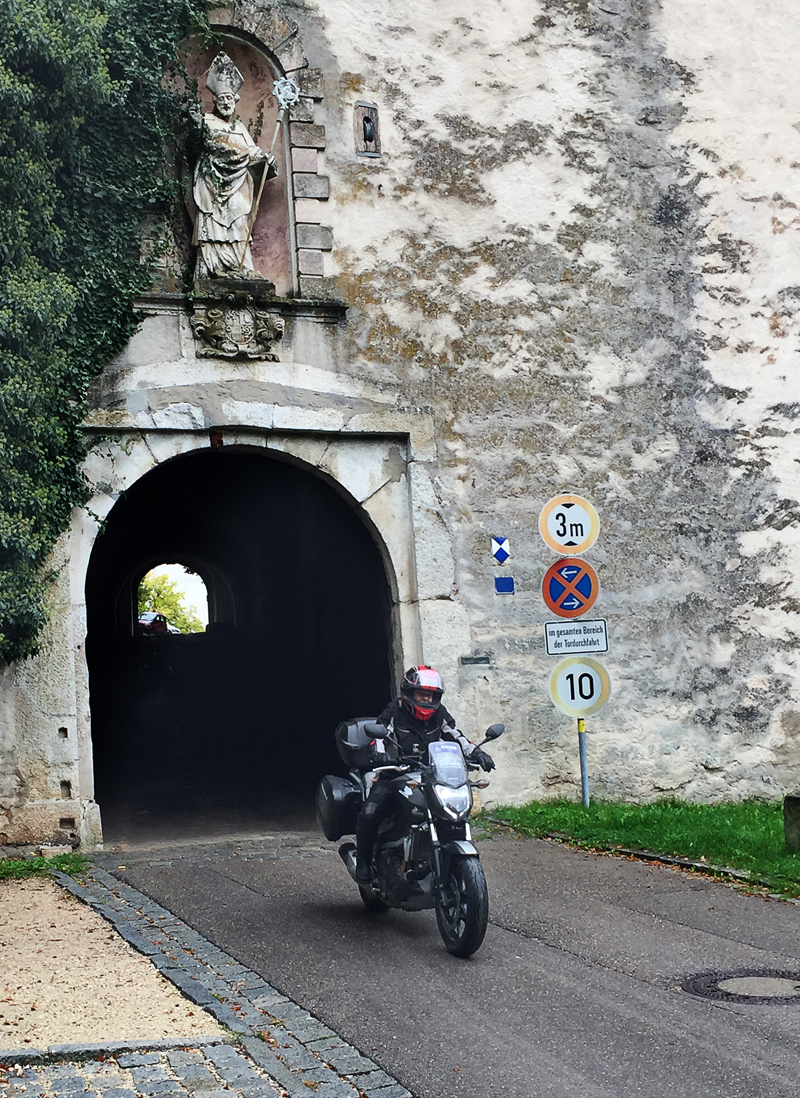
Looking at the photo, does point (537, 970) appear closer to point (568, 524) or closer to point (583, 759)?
point (583, 759)

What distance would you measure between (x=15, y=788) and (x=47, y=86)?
5.19 m

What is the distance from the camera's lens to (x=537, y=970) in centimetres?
569

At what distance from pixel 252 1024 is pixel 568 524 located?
235 inches

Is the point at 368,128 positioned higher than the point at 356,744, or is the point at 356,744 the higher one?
the point at 368,128

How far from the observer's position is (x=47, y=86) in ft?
31.1

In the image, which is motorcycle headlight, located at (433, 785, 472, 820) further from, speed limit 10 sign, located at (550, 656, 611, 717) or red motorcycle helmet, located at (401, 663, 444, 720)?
speed limit 10 sign, located at (550, 656, 611, 717)

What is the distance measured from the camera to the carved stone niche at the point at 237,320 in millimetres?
10523

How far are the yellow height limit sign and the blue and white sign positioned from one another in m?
0.88

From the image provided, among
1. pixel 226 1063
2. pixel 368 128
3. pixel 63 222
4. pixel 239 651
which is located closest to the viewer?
pixel 226 1063

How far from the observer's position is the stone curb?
4289mm

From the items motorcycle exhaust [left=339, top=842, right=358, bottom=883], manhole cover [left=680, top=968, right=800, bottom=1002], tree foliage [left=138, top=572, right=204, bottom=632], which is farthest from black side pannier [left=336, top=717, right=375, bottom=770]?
tree foliage [left=138, top=572, right=204, bottom=632]

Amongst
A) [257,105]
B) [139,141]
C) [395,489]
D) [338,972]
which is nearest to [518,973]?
[338,972]

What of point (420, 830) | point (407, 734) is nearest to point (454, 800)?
point (420, 830)

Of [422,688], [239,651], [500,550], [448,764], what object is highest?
[500,550]
